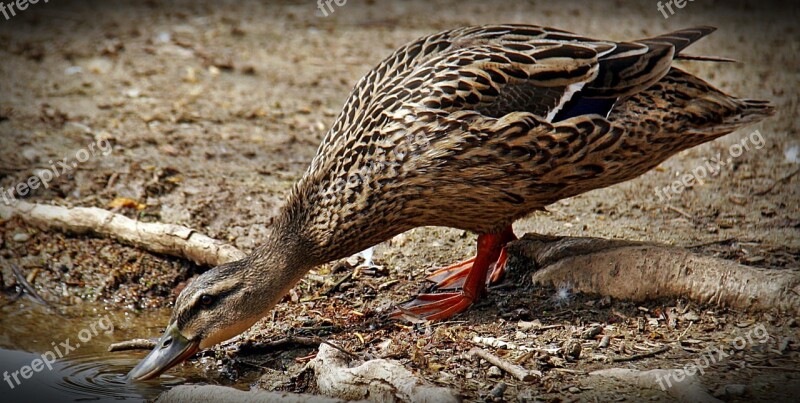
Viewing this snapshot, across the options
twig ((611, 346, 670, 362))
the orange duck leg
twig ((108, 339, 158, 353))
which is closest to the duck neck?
the orange duck leg

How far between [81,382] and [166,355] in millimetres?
582

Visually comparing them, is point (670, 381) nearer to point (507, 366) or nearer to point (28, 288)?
point (507, 366)

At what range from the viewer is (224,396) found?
4.53 m

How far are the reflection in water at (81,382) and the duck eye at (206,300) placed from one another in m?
0.48

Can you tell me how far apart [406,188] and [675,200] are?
8.52ft

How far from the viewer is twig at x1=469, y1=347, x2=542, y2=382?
450cm

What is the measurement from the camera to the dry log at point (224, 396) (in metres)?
4.36

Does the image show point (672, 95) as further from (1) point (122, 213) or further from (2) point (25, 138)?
(2) point (25, 138)

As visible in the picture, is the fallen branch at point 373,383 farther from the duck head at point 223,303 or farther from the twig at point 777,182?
the twig at point 777,182

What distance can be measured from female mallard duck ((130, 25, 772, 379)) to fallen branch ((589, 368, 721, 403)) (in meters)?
1.21

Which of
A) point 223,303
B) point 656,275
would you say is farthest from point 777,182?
point 223,303

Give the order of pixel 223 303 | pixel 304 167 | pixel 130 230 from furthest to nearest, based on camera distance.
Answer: pixel 304 167 → pixel 130 230 → pixel 223 303

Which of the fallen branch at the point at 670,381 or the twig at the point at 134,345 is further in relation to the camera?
the twig at the point at 134,345

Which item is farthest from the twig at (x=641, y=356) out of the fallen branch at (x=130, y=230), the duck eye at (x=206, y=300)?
the fallen branch at (x=130, y=230)
